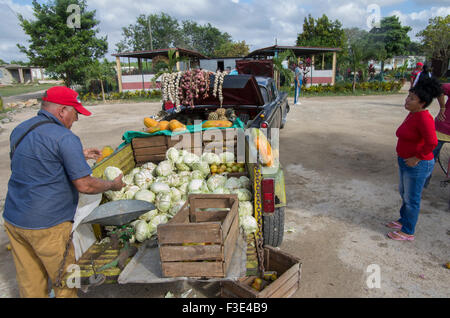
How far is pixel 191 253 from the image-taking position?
226 centimetres

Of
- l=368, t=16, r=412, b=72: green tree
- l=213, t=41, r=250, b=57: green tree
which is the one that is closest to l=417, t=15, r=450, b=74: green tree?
A: l=368, t=16, r=412, b=72: green tree

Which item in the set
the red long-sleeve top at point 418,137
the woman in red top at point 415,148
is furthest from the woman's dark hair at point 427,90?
the red long-sleeve top at point 418,137

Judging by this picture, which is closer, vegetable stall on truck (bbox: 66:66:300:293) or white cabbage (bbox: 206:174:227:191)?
vegetable stall on truck (bbox: 66:66:300:293)

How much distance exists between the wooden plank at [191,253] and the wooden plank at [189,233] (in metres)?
0.05

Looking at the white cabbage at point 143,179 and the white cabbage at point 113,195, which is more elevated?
the white cabbage at point 143,179

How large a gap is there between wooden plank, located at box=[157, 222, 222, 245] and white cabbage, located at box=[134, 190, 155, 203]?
4.19 feet

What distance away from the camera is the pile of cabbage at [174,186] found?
319 centimetres

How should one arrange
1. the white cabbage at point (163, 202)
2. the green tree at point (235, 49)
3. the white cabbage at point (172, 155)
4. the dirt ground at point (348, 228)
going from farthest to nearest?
the green tree at point (235, 49), the white cabbage at point (172, 155), the white cabbage at point (163, 202), the dirt ground at point (348, 228)

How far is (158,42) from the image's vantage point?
6312cm

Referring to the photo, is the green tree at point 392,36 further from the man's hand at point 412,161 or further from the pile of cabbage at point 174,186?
the pile of cabbage at point 174,186

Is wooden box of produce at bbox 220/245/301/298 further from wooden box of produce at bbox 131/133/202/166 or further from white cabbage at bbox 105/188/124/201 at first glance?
wooden box of produce at bbox 131/133/202/166

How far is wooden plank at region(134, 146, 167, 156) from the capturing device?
454 cm

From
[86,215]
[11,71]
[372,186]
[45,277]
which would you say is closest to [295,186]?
[372,186]
